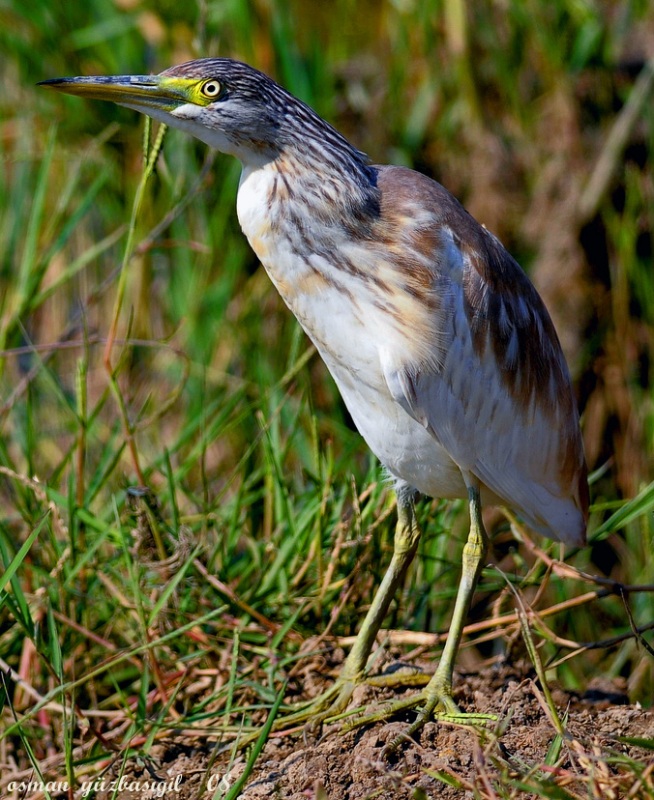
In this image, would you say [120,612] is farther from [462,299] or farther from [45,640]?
[462,299]

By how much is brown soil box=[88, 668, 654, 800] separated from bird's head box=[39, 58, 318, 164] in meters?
1.39

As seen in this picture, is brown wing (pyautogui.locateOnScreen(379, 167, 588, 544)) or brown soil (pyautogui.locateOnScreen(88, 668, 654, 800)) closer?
brown soil (pyautogui.locateOnScreen(88, 668, 654, 800))

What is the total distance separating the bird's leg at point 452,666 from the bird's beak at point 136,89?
3.94ft

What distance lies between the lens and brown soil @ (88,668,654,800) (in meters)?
2.12

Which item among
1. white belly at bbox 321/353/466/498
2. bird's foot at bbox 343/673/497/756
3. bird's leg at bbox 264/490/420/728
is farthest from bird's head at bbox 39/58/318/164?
bird's foot at bbox 343/673/497/756

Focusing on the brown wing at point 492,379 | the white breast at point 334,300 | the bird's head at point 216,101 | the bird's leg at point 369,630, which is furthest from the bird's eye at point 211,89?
the bird's leg at point 369,630

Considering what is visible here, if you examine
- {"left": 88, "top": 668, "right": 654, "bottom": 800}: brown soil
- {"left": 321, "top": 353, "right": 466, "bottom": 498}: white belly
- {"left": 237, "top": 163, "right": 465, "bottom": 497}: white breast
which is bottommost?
{"left": 88, "top": 668, "right": 654, "bottom": 800}: brown soil

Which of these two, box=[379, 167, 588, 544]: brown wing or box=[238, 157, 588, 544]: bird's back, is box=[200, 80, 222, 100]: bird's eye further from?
box=[379, 167, 588, 544]: brown wing

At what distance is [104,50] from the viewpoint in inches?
202

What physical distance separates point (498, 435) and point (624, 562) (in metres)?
1.95

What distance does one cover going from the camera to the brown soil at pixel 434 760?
83.6 inches

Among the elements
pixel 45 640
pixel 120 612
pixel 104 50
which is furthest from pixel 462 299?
pixel 104 50

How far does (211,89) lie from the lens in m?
2.56

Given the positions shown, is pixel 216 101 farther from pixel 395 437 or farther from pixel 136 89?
pixel 395 437
